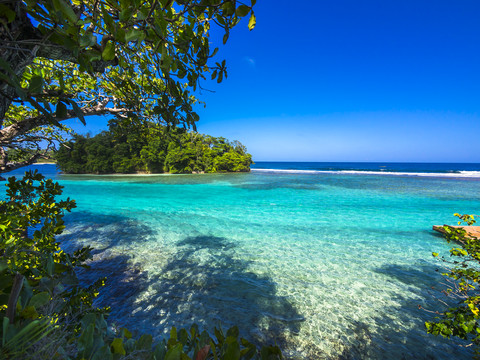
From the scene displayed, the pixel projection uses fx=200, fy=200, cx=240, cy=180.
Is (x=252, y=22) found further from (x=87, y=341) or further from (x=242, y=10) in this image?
(x=87, y=341)

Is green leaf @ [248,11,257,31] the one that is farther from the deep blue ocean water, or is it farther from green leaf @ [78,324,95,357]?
the deep blue ocean water

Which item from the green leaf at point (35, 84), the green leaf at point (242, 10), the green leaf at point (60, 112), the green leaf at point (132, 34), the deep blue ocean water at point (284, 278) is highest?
the green leaf at point (242, 10)

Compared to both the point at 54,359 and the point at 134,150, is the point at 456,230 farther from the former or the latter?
the point at 134,150

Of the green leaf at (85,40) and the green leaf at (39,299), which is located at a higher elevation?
the green leaf at (85,40)

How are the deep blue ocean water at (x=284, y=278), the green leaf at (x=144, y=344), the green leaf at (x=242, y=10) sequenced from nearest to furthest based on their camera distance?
the green leaf at (x=144, y=344)
the green leaf at (x=242, y=10)
the deep blue ocean water at (x=284, y=278)

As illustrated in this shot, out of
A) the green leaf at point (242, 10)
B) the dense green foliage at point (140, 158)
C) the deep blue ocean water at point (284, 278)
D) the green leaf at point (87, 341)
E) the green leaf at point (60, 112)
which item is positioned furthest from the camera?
the dense green foliage at point (140, 158)

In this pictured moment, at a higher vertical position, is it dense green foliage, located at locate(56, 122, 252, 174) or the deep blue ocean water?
dense green foliage, located at locate(56, 122, 252, 174)

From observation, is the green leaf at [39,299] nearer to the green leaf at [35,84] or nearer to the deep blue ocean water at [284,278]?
the green leaf at [35,84]

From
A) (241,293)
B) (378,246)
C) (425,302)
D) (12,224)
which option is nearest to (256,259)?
(241,293)

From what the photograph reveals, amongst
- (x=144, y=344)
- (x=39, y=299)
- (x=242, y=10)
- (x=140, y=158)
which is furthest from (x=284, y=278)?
(x=140, y=158)

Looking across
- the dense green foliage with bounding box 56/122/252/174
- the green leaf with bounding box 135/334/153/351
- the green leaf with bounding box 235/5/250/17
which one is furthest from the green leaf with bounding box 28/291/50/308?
the dense green foliage with bounding box 56/122/252/174

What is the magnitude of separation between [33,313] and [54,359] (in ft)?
0.61

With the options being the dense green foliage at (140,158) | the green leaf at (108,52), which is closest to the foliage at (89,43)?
the green leaf at (108,52)

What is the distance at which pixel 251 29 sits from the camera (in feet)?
5.58
